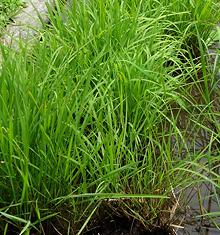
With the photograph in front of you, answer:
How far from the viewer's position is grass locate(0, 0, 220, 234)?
2031 millimetres

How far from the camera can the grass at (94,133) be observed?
6.66ft

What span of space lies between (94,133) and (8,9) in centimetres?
187

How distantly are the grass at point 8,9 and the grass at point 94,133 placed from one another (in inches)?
34.0

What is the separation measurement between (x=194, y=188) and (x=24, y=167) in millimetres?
791

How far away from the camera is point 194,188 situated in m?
2.40

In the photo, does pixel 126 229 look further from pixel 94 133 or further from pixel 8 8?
pixel 8 8

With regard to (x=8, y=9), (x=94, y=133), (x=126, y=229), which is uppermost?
(x=8, y=9)

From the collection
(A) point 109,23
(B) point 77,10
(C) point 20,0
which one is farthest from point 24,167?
(C) point 20,0

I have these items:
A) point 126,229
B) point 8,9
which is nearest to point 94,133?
point 126,229

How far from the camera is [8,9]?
3.85m

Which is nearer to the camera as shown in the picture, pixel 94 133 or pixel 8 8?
pixel 94 133

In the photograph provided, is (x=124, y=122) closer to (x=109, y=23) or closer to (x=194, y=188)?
(x=194, y=188)

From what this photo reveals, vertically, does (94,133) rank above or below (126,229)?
above

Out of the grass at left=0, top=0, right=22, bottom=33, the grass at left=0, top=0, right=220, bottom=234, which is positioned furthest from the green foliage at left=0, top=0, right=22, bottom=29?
the grass at left=0, top=0, right=220, bottom=234
